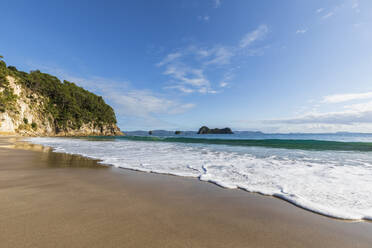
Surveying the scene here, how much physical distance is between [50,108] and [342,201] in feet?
189

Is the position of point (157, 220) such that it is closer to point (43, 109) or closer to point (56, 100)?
point (43, 109)

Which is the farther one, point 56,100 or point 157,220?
point 56,100

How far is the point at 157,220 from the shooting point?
1817mm

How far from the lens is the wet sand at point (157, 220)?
145 cm

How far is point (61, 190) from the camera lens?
2.75 metres

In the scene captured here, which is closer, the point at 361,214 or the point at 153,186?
the point at 361,214

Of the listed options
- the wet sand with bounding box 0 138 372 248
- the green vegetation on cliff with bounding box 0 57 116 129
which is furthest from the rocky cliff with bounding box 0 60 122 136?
the wet sand with bounding box 0 138 372 248

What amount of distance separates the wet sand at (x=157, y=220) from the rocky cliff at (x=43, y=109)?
38.5 metres

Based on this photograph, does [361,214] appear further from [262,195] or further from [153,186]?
[153,186]

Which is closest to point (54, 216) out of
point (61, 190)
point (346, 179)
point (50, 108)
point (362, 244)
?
point (61, 190)

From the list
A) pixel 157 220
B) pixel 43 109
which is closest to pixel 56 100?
pixel 43 109

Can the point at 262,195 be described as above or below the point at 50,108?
below

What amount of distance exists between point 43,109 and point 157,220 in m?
53.7

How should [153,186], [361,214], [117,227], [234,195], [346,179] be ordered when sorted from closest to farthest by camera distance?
[117,227] → [361,214] → [234,195] → [153,186] → [346,179]
